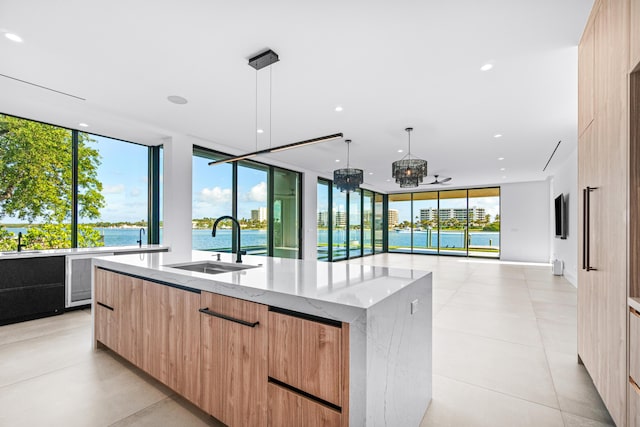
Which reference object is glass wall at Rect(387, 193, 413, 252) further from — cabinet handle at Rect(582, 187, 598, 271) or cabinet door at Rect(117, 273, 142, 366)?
cabinet door at Rect(117, 273, 142, 366)

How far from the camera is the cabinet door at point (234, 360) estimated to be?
147cm

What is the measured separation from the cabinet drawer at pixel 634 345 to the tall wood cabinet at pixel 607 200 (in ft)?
0.15

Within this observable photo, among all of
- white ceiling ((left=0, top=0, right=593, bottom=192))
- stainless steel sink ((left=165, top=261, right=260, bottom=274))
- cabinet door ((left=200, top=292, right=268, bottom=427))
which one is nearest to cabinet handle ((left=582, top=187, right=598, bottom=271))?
white ceiling ((left=0, top=0, right=593, bottom=192))

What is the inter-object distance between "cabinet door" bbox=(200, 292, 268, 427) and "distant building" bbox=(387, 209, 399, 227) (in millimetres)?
12214

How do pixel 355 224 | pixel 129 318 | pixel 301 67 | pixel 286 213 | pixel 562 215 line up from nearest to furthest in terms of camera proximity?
pixel 129 318 → pixel 301 67 → pixel 562 215 → pixel 286 213 → pixel 355 224

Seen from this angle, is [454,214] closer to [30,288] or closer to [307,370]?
[307,370]

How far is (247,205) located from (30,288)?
11.9ft

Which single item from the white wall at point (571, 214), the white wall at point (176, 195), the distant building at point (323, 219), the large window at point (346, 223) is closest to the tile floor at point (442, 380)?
the white wall at point (176, 195)

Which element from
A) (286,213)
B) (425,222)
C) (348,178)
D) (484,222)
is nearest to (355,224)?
(425,222)

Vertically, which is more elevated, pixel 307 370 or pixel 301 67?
pixel 301 67

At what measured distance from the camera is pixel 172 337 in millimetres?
1939

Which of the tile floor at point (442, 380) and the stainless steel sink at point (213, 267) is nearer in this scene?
the tile floor at point (442, 380)

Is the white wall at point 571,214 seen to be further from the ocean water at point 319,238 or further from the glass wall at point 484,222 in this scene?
the ocean water at point 319,238

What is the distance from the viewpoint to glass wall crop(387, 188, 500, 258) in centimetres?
1157
